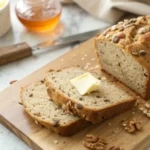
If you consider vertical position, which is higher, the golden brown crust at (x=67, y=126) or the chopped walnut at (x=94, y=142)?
the golden brown crust at (x=67, y=126)

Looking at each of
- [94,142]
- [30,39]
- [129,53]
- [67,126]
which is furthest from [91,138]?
[30,39]

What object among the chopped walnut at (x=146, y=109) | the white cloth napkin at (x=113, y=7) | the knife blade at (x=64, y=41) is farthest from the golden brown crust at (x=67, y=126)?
the white cloth napkin at (x=113, y=7)

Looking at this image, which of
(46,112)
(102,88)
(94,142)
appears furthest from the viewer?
(102,88)

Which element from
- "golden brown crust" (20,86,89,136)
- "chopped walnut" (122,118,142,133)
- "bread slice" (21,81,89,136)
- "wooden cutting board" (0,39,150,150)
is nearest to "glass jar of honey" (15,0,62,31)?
"wooden cutting board" (0,39,150,150)

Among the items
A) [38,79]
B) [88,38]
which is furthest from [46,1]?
[38,79]

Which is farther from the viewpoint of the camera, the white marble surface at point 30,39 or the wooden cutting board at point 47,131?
the white marble surface at point 30,39

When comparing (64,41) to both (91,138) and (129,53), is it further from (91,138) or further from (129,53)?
(91,138)

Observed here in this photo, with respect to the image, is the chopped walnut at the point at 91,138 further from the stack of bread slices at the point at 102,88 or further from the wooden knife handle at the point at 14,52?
the wooden knife handle at the point at 14,52
